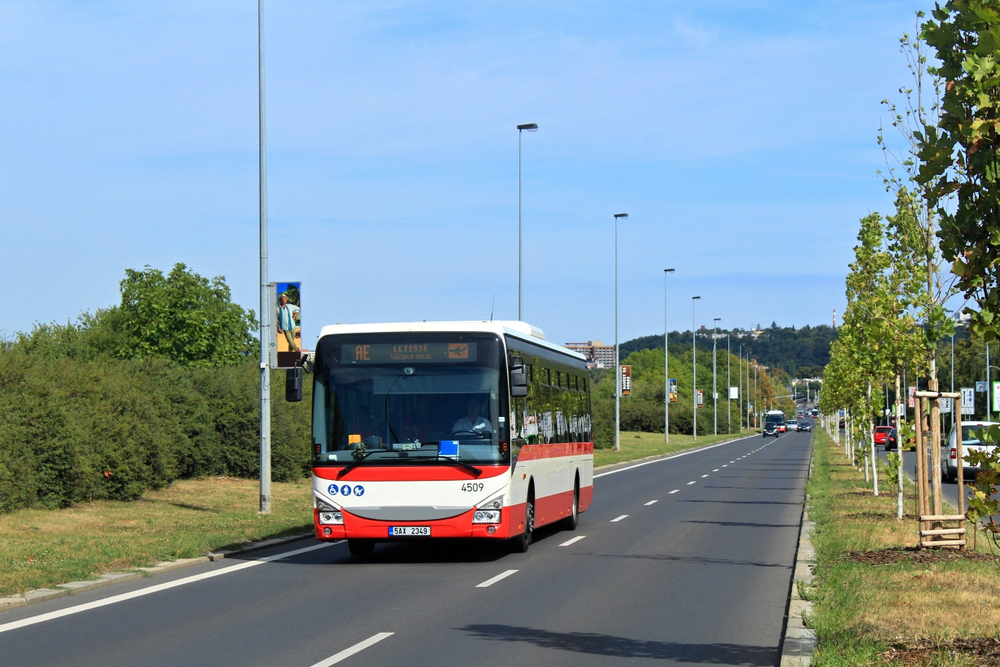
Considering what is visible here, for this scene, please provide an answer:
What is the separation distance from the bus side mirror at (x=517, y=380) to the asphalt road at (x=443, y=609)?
2.21 m

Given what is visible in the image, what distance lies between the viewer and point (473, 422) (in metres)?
15.0

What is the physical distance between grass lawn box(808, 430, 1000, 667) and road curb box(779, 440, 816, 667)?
9 centimetres

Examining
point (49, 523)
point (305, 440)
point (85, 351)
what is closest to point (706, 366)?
point (85, 351)

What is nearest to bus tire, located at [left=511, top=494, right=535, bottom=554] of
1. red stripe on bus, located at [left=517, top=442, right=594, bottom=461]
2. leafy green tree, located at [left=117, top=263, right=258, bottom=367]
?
red stripe on bus, located at [left=517, top=442, right=594, bottom=461]

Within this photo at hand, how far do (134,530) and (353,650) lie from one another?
32.9ft

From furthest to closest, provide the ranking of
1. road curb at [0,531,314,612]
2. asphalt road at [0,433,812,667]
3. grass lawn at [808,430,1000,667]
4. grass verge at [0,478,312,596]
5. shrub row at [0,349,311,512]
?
1. shrub row at [0,349,311,512]
2. grass verge at [0,478,312,596]
3. road curb at [0,531,314,612]
4. asphalt road at [0,433,812,667]
5. grass lawn at [808,430,1000,667]

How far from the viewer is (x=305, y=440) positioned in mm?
32219

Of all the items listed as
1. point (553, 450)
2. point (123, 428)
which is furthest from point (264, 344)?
point (553, 450)

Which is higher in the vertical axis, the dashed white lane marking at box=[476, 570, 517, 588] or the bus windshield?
the bus windshield

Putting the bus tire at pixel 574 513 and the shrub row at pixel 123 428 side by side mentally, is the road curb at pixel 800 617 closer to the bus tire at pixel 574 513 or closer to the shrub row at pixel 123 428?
the bus tire at pixel 574 513

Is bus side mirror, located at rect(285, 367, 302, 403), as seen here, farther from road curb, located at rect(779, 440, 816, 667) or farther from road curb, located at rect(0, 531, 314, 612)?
road curb, located at rect(779, 440, 816, 667)

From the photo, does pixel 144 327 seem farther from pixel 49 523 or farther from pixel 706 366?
pixel 706 366

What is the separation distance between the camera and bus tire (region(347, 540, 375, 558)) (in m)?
16.0

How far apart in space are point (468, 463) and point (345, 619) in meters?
4.46
